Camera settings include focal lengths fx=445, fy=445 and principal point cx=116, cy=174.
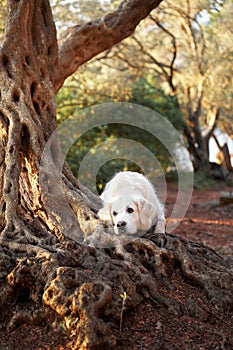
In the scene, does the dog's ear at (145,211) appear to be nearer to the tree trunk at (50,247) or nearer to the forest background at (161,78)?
the tree trunk at (50,247)

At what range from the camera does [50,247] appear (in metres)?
4.57

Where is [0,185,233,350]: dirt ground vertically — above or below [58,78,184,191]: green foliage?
below

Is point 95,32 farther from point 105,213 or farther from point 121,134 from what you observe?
point 121,134

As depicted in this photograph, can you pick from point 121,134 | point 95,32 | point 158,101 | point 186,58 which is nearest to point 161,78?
point 186,58

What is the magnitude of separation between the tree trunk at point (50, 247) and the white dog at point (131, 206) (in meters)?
0.18

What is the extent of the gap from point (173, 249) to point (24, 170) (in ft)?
6.99

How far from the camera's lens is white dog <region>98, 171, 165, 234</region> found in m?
5.05

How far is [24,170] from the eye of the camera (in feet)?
18.6

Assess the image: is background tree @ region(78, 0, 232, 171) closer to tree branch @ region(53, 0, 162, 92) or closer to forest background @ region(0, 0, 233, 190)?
forest background @ region(0, 0, 233, 190)

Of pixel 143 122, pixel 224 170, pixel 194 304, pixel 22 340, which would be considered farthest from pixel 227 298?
pixel 224 170

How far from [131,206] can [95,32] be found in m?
3.65

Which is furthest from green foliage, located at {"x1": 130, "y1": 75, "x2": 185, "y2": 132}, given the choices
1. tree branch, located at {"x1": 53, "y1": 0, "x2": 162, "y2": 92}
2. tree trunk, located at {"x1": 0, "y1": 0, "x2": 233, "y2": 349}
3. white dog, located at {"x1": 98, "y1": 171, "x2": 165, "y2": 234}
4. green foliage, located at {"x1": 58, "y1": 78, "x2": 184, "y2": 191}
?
white dog, located at {"x1": 98, "y1": 171, "x2": 165, "y2": 234}

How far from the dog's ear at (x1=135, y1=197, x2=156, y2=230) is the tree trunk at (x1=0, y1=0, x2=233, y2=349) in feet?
0.59

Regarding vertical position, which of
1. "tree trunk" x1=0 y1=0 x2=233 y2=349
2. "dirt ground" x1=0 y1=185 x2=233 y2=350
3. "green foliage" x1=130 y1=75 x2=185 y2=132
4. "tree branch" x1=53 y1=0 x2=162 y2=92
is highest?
"green foliage" x1=130 y1=75 x2=185 y2=132
